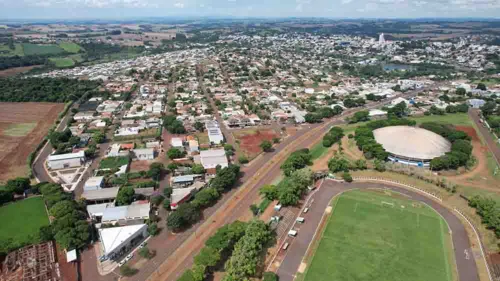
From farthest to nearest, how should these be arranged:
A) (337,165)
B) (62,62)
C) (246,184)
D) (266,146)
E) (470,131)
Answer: (62,62)
(470,131)
(266,146)
(337,165)
(246,184)

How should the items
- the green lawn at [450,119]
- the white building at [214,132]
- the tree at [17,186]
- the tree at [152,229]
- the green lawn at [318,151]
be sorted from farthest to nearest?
the green lawn at [450,119], the white building at [214,132], the green lawn at [318,151], the tree at [17,186], the tree at [152,229]

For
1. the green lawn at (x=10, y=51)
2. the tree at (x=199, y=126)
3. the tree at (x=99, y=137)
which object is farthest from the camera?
the green lawn at (x=10, y=51)

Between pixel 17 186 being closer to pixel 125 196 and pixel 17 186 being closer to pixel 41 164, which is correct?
pixel 41 164

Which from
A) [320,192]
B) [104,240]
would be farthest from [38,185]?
[320,192]

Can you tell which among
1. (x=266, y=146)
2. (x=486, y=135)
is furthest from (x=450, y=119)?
(x=266, y=146)

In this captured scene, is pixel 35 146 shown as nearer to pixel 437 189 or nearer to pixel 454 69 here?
pixel 437 189

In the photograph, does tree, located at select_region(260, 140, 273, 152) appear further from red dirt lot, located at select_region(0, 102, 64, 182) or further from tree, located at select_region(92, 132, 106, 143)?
red dirt lot, located at select_region(0, 102, 64, 182)

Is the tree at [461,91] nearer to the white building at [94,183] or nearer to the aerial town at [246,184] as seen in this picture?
the aerial town at [246,184]

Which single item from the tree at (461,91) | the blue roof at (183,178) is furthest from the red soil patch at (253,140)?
the tree at (461,91)
